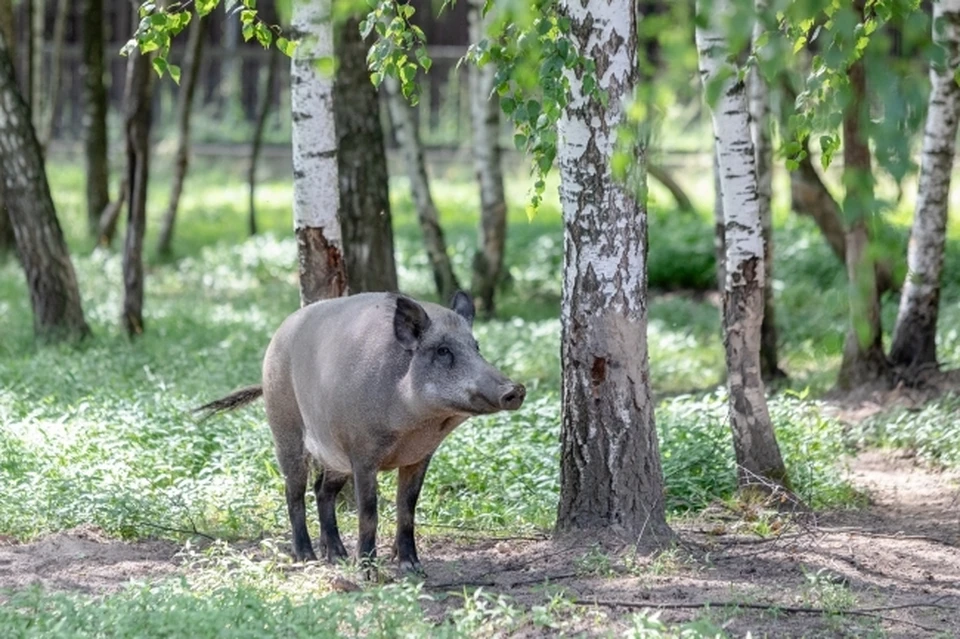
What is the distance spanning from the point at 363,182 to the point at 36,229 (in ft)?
10.3

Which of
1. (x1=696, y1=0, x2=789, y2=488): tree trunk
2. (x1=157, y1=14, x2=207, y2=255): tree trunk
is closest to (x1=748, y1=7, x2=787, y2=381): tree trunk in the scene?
(x1=696, y1=0, x2=789, y2=488): tree trunk

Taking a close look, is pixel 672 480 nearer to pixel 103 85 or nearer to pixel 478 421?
pixel 478 421

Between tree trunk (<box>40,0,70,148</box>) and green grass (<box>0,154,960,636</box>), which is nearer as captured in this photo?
green grass (<box>0,154,960,636</box>)

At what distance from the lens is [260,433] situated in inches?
364

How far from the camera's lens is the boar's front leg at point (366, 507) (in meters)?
6.84

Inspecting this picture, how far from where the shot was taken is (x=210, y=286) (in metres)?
18.1

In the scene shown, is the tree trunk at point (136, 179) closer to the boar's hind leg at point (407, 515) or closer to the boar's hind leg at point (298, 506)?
the boar's hind leg at point (298, 506)

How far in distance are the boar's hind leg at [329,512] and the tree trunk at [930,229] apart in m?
5.46

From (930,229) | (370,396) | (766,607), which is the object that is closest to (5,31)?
(930,229)

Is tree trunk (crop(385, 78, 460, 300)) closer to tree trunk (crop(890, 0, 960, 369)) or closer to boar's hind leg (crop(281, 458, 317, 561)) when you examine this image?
tree trunk (crop(890, 0, 960, 369))

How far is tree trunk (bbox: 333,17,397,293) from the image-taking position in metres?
11.8

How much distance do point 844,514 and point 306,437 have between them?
10.3ft

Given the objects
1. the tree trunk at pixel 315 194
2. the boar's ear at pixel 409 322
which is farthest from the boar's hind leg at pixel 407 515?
the tree trunk at pixel 315 194

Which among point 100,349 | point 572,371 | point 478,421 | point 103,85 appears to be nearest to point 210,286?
point 103,85
